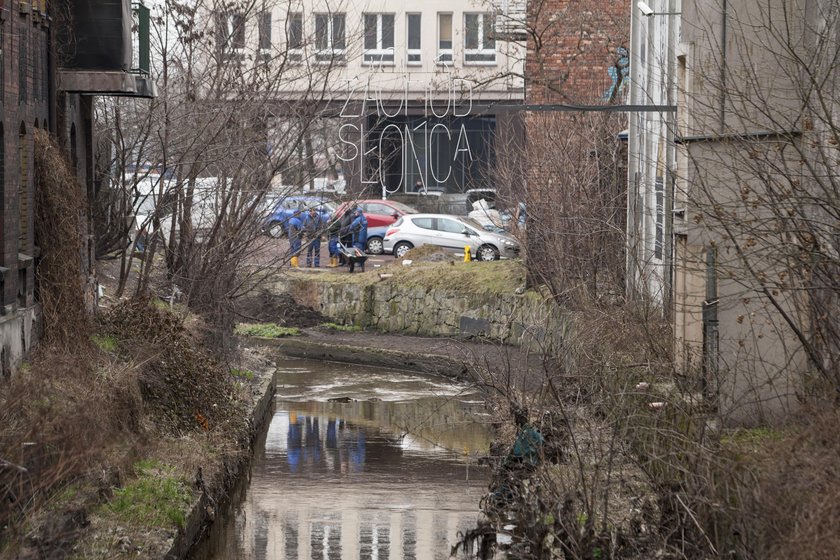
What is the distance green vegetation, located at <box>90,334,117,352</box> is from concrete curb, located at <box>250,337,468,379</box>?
973cm

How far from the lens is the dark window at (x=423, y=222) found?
40.8 metres

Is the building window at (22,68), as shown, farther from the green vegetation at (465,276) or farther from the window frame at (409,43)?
the window frame at (409,43)

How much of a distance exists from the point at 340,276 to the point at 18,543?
25.8m

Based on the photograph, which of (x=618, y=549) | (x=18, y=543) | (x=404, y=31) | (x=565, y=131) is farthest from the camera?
(x=404, y=31)

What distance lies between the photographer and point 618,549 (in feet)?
34.4

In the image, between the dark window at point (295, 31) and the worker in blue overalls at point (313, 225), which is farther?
the dark window at point (295, 31)

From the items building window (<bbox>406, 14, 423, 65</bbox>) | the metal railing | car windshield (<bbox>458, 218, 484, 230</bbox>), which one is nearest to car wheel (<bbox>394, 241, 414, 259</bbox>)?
car windshield (<bbox>458, 218, 484, 230</bbox>)

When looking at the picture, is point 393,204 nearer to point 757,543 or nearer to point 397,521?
point 397,521

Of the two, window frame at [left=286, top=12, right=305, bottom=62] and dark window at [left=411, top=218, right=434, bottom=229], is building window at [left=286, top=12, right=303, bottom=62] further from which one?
dark window at [left=411, top=218, right=434, bottom=229]

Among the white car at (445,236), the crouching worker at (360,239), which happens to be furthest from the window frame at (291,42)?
the white car at (445,236)

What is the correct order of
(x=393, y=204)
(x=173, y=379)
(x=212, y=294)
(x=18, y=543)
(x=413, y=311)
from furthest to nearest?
1. (x=393, y=204)
2. (x=413, y=311)
3. (x=212, y=294)
4. (x=173, y=379)
5. (x=18, y=543)

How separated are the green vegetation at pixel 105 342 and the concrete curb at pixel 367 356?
9.73 meters

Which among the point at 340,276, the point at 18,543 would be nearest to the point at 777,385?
the point at 18,543

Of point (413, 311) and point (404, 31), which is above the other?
point (404, 31)
